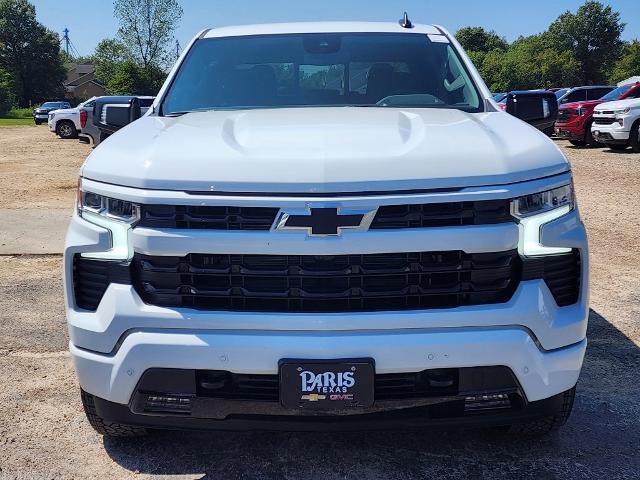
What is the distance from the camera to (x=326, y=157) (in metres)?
2.41

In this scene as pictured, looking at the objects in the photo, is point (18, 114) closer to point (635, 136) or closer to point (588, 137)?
point (588, 137)

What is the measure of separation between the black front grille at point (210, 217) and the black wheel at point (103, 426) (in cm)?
89

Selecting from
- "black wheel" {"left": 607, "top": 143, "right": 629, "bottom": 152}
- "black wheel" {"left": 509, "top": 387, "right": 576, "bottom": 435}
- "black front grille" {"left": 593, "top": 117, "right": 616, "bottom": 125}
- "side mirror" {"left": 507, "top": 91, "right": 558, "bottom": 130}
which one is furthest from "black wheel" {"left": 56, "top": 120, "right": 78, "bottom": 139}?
"black wheel" {"left": 509, "top": 387, "right": 576, "bottom": 435}

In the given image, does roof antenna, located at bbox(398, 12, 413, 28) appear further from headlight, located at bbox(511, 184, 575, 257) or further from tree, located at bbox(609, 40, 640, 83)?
tree, located at bbox(609, 40, 640, 83)

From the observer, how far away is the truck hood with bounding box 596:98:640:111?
15.5 m

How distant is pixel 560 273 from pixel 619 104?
14865mm

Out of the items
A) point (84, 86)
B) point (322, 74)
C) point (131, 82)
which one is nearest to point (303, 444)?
point (322, 74)

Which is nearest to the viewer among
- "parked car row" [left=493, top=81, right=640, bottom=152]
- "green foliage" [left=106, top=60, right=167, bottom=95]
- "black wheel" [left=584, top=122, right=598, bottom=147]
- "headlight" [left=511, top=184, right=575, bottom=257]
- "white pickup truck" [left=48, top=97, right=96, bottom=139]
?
"headlight" [left=511, top=184, right=575, bottom=257]

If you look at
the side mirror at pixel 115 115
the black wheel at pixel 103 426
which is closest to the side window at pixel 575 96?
the side mirror at pixel 115 115

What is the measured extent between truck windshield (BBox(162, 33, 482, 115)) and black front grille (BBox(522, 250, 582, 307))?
4.13ft

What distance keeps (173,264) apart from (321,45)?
2.08 meters

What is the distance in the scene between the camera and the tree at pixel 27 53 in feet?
253

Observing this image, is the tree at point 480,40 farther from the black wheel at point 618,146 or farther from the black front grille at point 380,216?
the black front grille at point 380,216

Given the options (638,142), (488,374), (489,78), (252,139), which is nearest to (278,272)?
(252,139)
